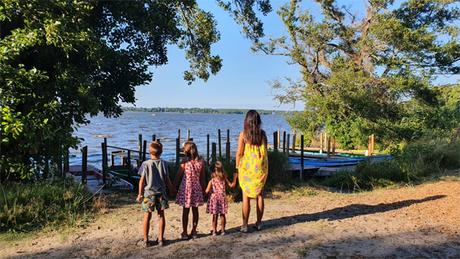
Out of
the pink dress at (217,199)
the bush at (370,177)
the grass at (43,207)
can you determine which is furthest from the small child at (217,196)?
the bush at (370,177)

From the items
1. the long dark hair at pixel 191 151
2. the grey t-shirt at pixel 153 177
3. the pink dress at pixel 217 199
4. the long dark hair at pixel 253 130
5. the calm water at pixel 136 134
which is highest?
the long dark hair at pixel 253 130

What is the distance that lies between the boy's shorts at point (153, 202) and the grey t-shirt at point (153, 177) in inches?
2.1

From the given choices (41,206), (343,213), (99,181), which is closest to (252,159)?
(343,213)

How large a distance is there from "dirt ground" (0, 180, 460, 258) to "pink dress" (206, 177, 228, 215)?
1.29ft

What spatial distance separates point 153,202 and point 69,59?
5023 millimetres

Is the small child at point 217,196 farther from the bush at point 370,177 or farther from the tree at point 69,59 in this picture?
the bush at point 370,177

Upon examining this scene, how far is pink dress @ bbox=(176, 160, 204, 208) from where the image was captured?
6281 mm

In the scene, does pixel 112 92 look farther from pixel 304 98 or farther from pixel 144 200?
pixel 304 98

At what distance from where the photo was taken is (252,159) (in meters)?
6.50

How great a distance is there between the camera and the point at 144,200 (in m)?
5.94

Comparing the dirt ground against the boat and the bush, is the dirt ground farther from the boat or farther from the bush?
the boat

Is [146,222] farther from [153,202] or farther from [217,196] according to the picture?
[217,196]

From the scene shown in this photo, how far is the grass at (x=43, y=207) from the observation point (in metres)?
7.22

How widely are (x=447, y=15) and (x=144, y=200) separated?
27.3 m
